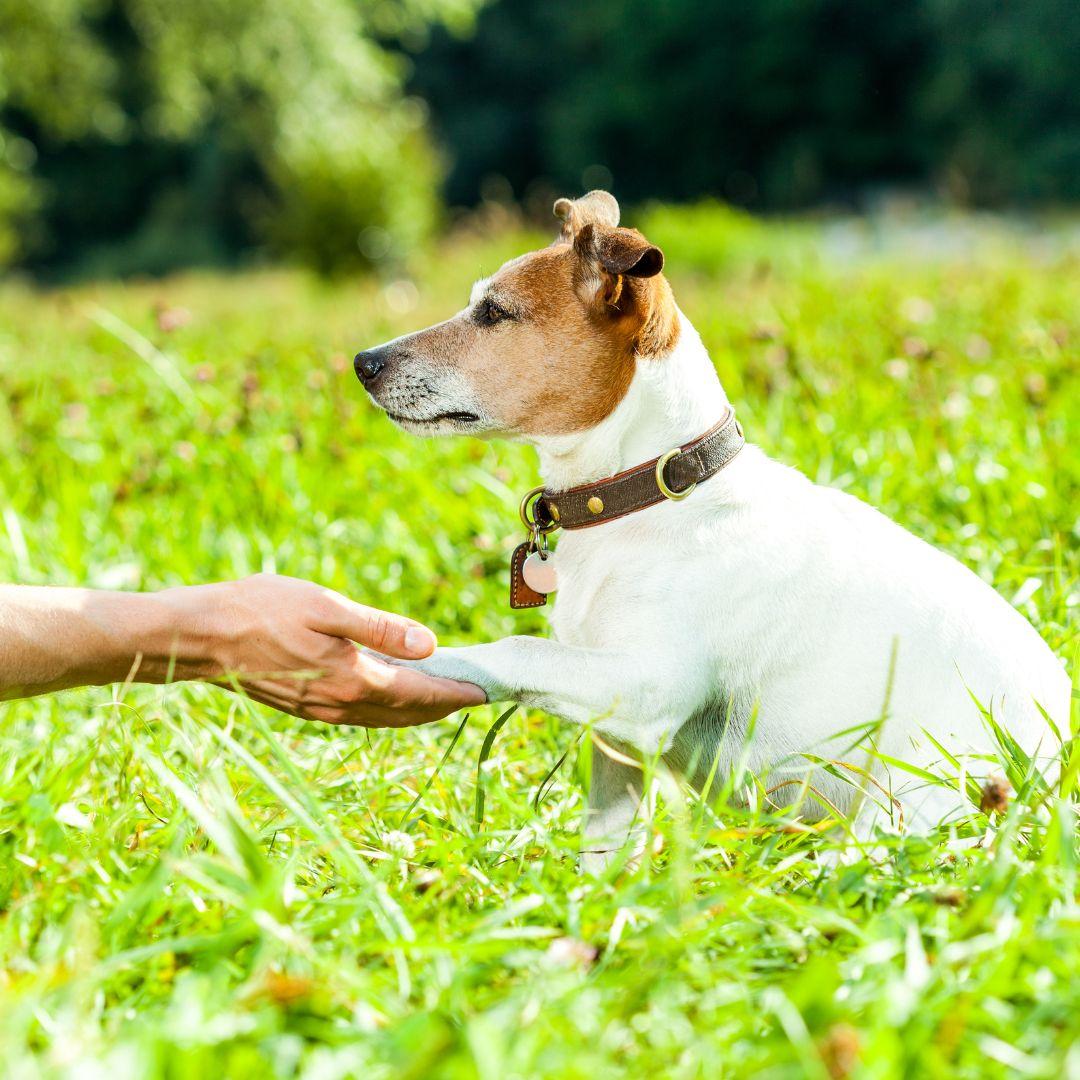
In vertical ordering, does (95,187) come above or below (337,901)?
above

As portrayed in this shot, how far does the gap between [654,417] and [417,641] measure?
609 mm

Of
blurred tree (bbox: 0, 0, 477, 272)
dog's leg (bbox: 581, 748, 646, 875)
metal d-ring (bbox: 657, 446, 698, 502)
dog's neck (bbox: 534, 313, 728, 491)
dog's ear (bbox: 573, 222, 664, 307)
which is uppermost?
blurred tree (bbox: 0, 0, 477, 272)

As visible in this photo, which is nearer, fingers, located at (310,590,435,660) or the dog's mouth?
fingers, located at (310,590,435,660)

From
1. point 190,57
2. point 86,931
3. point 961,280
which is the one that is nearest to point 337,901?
point 86,931

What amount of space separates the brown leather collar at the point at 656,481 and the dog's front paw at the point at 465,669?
1.16 ft

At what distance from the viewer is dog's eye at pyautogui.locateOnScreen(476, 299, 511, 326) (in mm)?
2549

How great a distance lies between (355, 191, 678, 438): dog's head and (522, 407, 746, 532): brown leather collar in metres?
0.17

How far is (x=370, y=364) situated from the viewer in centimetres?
260

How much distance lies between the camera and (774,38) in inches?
1097

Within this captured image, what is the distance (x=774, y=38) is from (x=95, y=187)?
1828 centimetres

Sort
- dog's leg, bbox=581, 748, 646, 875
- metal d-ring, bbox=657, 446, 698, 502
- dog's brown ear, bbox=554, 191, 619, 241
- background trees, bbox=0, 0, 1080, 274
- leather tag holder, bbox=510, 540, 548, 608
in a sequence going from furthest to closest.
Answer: background trees, bbox=0, 0, 1080, 274, dog's brown ear, bbox=554, 191, 619, 241, leather tag holder, bbox=510, 540, 548, 608, dog's leg, bbox=581, 748, 646, 875, metal d-ring, bbox=657, 446, 698, 502

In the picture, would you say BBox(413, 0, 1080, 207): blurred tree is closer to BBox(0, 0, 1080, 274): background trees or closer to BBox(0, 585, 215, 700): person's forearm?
BBox(0, 0, 1080, 274): background trees

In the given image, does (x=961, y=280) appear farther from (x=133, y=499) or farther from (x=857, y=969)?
(x=857, y=969)

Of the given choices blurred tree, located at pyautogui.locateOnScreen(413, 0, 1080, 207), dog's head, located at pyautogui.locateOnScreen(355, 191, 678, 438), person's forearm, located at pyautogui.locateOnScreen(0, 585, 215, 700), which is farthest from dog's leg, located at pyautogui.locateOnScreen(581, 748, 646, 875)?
blurred tree, located at pyautogui.locateOnScreen(413, 0, 1080, 207)
